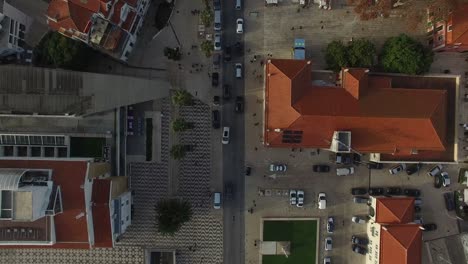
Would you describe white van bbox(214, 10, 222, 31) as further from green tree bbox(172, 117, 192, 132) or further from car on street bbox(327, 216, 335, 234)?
car on street bbox(327, 216, 335, 234)

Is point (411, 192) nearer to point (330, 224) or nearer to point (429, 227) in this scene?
point (429, 227)

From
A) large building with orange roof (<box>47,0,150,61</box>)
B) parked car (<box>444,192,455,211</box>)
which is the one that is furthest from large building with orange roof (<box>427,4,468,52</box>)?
large building with orange roof (<box>47,0,150,61</box>)

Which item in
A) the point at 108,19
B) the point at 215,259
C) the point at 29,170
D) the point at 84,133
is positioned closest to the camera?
the point at 29,170

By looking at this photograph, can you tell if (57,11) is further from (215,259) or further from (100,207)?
(215,259)

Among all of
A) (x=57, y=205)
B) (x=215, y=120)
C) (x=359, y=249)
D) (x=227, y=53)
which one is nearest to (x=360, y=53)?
(x=227, y=53)

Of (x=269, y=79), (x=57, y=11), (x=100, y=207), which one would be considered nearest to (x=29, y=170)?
(x=100, y=207)
